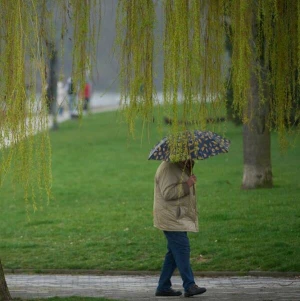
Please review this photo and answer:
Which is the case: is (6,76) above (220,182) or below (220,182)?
Result: above

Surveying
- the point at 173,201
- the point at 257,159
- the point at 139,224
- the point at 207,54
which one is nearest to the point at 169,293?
the point at 173,201

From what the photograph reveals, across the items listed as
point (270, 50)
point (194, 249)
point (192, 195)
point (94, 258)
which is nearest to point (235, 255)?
point (194, 249)

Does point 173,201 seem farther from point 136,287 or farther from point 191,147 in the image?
point 136,287

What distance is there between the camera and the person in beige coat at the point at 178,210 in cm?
955

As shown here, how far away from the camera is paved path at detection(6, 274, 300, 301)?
32.9 ft

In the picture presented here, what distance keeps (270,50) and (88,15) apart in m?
1.98

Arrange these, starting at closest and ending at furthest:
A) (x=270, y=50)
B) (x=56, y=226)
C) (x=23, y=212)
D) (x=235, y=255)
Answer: (x=270, y=50)
(x=235, y=255)
(x=56, y=226)
(x=23, y=212)

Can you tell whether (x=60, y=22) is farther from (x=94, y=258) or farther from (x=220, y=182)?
(x=220, y=182)

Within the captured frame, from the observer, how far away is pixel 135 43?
8.62m

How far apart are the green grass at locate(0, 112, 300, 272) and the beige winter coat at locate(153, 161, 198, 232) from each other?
546 millimetres

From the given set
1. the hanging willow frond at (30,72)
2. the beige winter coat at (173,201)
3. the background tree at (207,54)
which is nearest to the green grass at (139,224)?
the background tree at (207,54)

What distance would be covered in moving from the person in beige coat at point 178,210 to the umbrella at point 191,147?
0.20 meters

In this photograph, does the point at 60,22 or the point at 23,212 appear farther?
the point at 23,212

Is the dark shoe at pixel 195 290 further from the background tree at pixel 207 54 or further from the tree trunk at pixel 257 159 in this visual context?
the tree trunk at pixel 257 159
